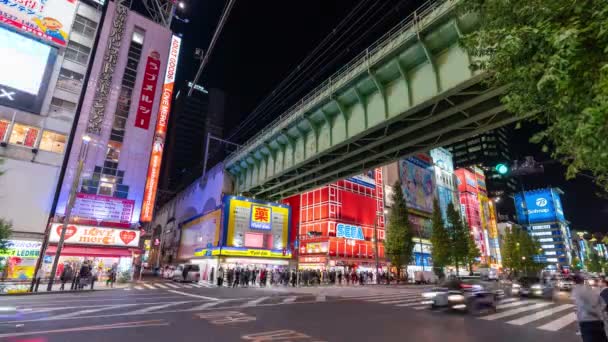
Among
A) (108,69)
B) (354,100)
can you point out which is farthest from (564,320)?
(108,69)

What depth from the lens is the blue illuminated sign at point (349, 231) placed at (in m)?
45.0

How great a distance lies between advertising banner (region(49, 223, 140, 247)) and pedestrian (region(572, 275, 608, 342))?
32.6 metres

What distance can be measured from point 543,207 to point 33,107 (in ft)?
600

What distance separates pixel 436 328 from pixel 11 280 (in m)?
30.1

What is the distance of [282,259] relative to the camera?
37.8 meters

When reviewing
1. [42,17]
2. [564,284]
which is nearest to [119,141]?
[42,17]

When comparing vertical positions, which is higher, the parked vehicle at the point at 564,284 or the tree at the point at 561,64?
the tree at the point at 561,64

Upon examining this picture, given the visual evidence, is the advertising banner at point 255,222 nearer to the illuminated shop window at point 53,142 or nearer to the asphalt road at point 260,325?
the illuminated shop window at point 53,142

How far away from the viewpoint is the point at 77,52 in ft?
103

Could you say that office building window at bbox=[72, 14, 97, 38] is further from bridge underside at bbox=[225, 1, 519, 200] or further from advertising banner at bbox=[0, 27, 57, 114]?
bridge underside at bbox=[225, 1, 519, 200]

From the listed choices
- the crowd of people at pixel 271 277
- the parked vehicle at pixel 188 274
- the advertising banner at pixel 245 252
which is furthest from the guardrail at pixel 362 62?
the parked vehicle at pixel 188 274

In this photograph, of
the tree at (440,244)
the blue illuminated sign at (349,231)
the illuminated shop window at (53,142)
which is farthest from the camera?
the tree at (440,244)

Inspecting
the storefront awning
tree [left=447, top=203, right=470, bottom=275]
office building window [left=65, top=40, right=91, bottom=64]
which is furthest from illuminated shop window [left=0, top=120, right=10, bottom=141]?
tree [left=447, top=203, right=470, bottom=275]

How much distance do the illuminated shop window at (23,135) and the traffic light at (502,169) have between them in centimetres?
3553
